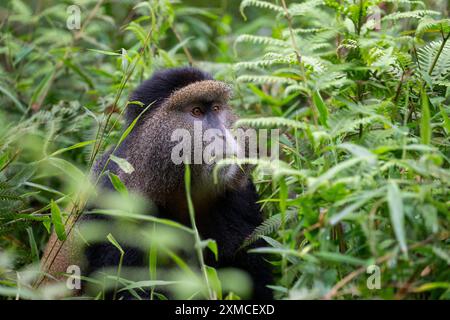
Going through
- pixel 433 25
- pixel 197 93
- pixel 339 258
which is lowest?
pixel 339 258

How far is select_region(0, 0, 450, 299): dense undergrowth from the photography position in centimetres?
285

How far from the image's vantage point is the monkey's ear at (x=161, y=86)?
14.7 ft

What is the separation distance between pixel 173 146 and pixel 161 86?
0.50 metres

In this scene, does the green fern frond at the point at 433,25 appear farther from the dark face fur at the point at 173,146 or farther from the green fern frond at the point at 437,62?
the dark face fur at the point at 173,146

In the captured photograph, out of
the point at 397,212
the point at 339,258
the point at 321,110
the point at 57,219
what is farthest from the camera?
the point at 57,219

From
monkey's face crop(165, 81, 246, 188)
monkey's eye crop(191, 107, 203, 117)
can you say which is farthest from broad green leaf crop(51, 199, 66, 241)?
monkey's eye crop(191, 107, 203, 117)

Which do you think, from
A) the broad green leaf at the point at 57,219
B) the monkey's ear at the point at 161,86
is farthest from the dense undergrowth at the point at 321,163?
the monkey's ear at the point at 161,86

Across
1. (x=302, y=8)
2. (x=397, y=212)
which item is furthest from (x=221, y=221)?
(x=397, y=212)

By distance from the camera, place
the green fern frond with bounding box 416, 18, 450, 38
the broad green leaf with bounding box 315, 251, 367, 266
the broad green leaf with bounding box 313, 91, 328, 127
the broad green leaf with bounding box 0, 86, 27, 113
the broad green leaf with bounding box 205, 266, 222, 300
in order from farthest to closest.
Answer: the broad green leaf with bounding box 0, 86, 27, 113
the green fern frond with bounding box 416, 18, 450, 38
the broad green leaf with bounding box 313, 91, 328, 127
the broad green leaf with bounding box 205, 266, 222, 300
the broad green leaf with bounding box 315, 251, 367, 266

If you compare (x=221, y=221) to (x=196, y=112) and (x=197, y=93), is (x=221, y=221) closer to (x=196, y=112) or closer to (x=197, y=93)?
(x=196, y=112)

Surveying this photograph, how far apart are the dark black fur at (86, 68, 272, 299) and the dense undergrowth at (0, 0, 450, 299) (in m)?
0.17

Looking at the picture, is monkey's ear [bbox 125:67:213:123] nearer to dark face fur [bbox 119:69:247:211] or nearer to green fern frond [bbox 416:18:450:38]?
dark face fur [bbox 119:69:247:211]

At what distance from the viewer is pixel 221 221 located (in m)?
4.50

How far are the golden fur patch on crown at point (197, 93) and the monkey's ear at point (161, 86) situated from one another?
67 millimetres
